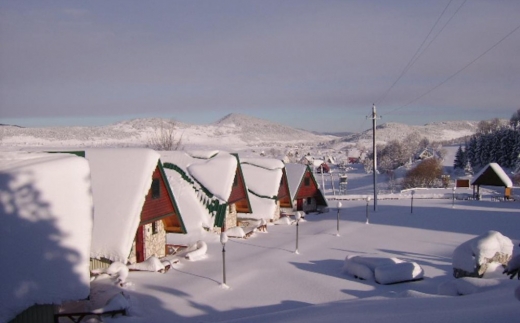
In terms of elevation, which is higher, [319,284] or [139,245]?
[139,245]

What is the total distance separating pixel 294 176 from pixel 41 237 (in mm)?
24430

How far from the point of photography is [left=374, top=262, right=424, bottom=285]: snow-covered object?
14.6 metres

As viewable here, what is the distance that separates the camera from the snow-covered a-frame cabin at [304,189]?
105ft

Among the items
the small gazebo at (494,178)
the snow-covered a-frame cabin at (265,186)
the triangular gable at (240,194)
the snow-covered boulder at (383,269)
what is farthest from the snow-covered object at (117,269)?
the small gazebo at (494,178)

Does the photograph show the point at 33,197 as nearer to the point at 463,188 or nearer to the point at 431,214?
the point at 431,214

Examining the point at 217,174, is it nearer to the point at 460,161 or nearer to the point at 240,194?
the point at 240,194

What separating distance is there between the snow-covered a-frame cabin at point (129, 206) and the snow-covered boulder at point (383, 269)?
24.0 ft

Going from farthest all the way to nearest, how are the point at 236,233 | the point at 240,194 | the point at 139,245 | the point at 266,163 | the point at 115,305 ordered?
the point at 266,163 < the point at 240,194 < the point at 236,233 < the point at 139,245 < the point at 115,305

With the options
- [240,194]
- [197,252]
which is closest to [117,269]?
[197,252]

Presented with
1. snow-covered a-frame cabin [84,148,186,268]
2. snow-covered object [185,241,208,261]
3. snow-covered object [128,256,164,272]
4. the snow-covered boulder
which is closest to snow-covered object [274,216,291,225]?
snow-covered object [185,241,208,261]

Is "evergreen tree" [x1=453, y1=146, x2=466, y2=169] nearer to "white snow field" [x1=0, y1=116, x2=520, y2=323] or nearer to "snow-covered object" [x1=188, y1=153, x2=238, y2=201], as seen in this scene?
"white snow field" [x1=0, y1=116, x2=520, y2=323]

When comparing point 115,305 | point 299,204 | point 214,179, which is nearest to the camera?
point 115,305

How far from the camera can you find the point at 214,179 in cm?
2228

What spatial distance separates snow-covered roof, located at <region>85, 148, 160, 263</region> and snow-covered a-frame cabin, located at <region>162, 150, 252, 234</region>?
555 cm
